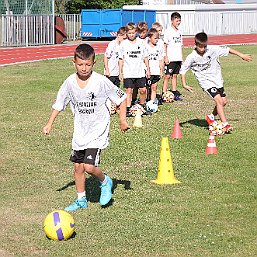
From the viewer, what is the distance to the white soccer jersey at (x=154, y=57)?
17469mm

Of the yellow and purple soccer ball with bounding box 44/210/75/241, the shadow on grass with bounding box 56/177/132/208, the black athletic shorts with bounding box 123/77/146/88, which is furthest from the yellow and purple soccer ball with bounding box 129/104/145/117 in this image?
the yellow and purple soccer ball with bounding box 44/210/75/241

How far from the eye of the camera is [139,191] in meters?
10.0

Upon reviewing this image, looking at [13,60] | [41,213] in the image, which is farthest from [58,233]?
[13,60]

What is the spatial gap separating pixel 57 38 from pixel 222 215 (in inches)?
1395

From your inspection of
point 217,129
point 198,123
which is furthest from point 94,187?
point 198,123

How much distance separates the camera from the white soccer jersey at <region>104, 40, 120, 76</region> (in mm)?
17344

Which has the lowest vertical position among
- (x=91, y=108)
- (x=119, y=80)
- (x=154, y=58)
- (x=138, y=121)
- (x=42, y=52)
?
(x=42, y=52)

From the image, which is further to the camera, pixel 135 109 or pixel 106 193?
pixel 135 109

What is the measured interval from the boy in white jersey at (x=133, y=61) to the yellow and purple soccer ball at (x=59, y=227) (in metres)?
8.53

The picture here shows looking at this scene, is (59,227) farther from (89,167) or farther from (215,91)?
(215,91)

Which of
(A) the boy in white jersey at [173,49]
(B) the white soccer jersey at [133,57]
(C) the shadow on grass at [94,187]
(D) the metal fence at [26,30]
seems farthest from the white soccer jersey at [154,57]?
(D) the metal fence at [26,30]

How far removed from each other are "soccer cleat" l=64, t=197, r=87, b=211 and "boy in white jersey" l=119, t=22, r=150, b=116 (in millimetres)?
7464

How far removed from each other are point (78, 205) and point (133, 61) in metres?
7.78

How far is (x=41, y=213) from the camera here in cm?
902
